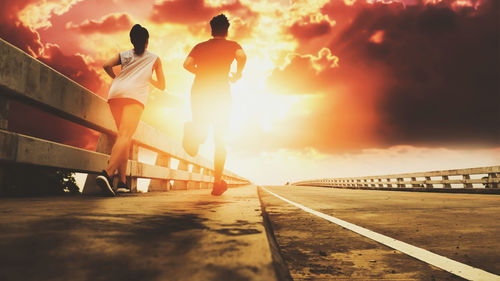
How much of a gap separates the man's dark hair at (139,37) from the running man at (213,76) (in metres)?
0.66

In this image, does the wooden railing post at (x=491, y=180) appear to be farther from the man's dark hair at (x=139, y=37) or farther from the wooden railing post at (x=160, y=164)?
the man's dark hair at (x=139, y=37)

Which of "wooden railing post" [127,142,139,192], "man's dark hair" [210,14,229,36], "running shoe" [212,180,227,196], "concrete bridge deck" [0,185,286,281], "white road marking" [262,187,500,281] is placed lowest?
"white road marking" [262,187,500,281]

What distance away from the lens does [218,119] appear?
5266 millimetres

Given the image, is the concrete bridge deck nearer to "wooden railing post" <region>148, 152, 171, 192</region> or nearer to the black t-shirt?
the black t-shirt

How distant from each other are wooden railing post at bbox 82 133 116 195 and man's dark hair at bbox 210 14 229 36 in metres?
2.36

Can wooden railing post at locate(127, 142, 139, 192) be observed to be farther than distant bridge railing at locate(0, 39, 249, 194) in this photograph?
Yes

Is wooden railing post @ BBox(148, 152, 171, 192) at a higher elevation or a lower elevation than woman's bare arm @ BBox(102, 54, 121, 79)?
lower

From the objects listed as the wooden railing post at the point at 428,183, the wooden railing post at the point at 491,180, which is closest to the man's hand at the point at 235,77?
the wooden railing post at the point at 491,180

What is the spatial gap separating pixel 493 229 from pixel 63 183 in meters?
12.9

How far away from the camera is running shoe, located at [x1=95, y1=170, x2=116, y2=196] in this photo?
4090 millimetres

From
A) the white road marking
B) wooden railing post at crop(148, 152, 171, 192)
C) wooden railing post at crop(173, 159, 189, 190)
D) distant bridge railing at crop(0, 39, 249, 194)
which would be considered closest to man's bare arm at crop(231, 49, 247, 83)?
distant bridge railing at crop(0, 39, 249, 194)

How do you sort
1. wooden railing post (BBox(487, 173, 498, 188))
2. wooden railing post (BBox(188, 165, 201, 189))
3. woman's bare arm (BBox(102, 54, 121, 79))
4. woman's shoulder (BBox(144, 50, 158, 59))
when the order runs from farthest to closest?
wooden railing post (BBox(487, 173, 498, 188)) → wooden railing post (BBox(188, 165, 201, 189)) → woman's shoulder (BBox(144, 50, 158, 59)) → woman's bare arm (BBox(102, 54, 121, 79))

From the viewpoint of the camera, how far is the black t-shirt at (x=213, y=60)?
5.06 m

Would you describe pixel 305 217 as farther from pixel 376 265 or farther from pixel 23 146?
pixel 23 146
